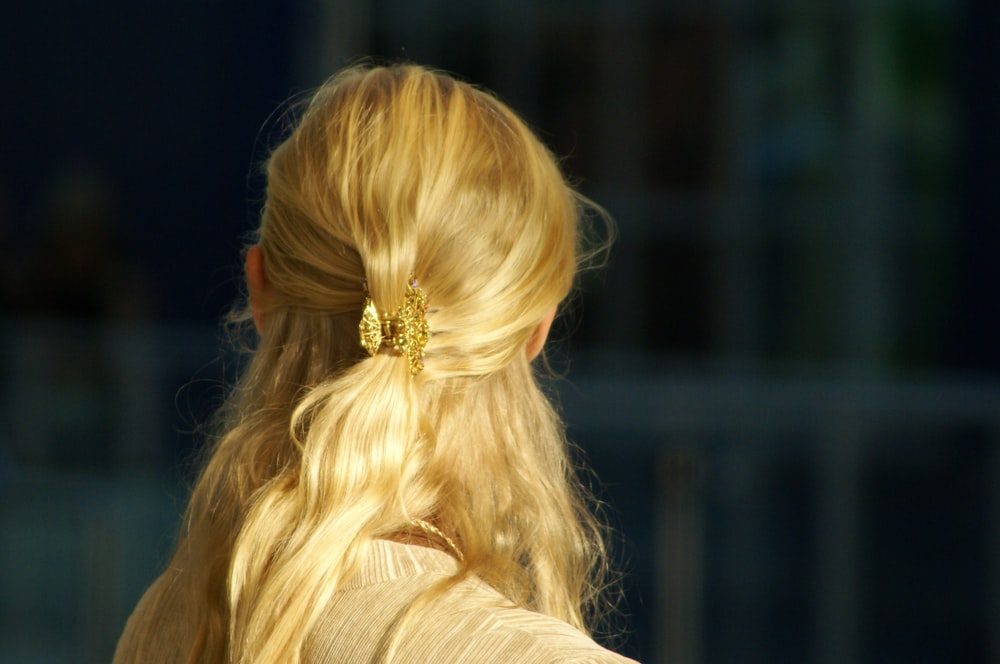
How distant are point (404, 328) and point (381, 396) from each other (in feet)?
0.25

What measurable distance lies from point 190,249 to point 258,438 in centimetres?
349

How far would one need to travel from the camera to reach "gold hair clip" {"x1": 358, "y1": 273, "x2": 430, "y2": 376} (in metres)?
1.19

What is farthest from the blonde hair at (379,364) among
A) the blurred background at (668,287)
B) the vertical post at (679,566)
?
the vertical post at (679,566)

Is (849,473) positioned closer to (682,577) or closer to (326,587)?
(682,577)

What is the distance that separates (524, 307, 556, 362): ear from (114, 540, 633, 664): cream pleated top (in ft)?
0.92

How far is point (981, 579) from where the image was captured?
4625 millimetres

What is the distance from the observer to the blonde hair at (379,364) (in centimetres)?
118

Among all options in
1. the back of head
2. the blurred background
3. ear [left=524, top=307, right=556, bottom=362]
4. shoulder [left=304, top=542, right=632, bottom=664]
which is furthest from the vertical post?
shoulder [left=304, top=542, right=632, bottom=664]

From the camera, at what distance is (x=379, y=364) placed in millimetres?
1215

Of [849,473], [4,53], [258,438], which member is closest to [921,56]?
[849,473]

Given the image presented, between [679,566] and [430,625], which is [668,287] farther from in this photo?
[430,625]

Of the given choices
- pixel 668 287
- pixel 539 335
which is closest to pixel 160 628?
pixel 539 335

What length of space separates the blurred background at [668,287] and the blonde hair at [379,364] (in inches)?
126

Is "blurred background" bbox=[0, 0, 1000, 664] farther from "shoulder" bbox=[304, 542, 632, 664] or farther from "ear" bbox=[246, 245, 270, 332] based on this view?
"shoulder" bbox=[304, 542, 632, 664]
